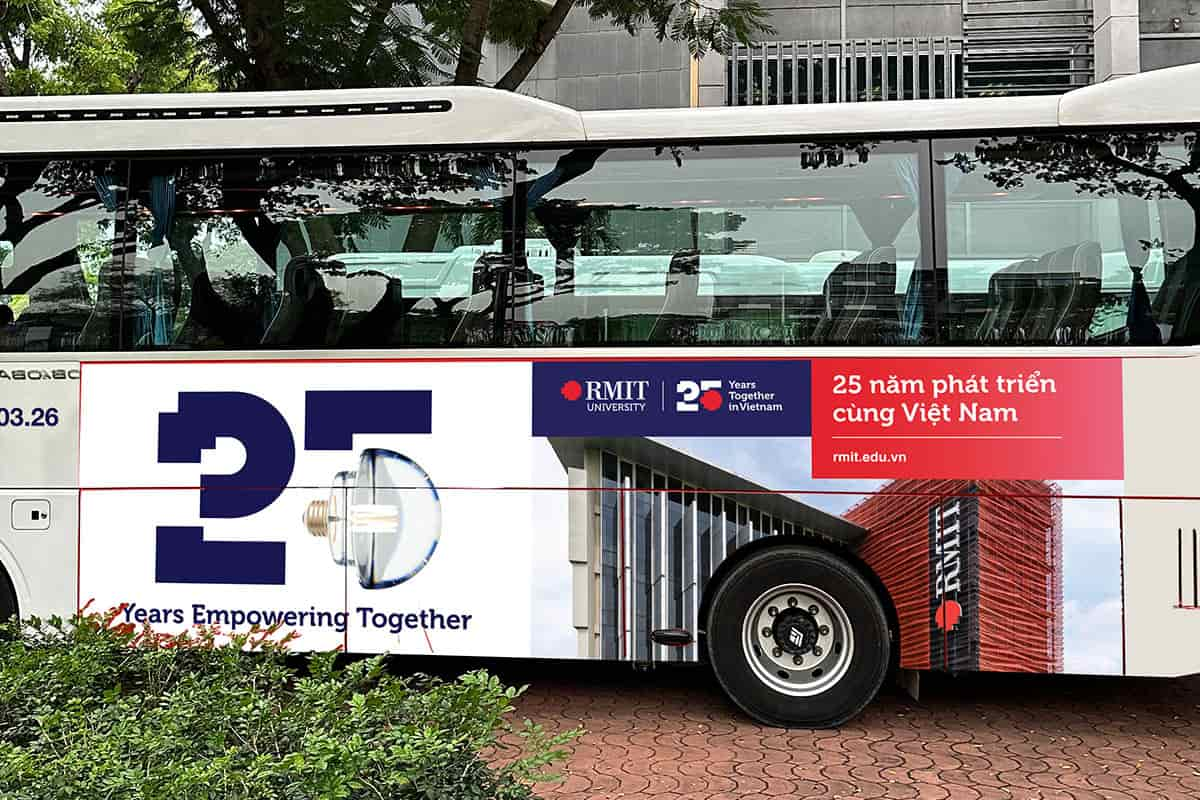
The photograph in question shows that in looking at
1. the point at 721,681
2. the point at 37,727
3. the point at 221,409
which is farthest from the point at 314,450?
the point at 37,727

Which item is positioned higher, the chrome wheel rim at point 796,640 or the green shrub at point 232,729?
the green shrub at point 232,729

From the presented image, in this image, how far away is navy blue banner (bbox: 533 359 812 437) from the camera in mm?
6949

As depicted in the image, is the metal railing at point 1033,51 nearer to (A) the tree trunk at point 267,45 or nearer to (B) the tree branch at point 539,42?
(B) the tree branch at point 539,42

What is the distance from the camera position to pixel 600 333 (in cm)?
712

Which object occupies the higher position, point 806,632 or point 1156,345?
point 1156,345

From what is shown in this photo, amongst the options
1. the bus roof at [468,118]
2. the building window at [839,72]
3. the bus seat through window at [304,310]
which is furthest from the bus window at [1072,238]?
the building window at [839,72]

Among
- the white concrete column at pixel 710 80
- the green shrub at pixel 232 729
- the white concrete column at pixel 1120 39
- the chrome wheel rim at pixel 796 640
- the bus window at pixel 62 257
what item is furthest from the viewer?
the white concrete column at pixel 710 80

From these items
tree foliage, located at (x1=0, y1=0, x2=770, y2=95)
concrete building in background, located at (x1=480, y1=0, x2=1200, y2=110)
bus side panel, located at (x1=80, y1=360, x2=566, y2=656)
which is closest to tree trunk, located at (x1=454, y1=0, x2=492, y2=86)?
tree foliage, located at (x1=0, y1=0, x2=770, y2=95)

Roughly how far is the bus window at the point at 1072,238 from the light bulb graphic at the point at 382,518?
3073mm

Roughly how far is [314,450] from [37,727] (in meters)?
3.11

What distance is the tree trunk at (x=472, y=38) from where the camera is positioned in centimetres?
1015

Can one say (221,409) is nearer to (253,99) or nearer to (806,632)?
(253,99)

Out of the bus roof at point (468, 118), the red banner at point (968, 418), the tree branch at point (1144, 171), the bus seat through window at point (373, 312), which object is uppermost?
the bus roof at point (468, 118)

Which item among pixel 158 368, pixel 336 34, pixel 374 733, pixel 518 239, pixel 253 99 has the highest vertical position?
pixel 336 34
